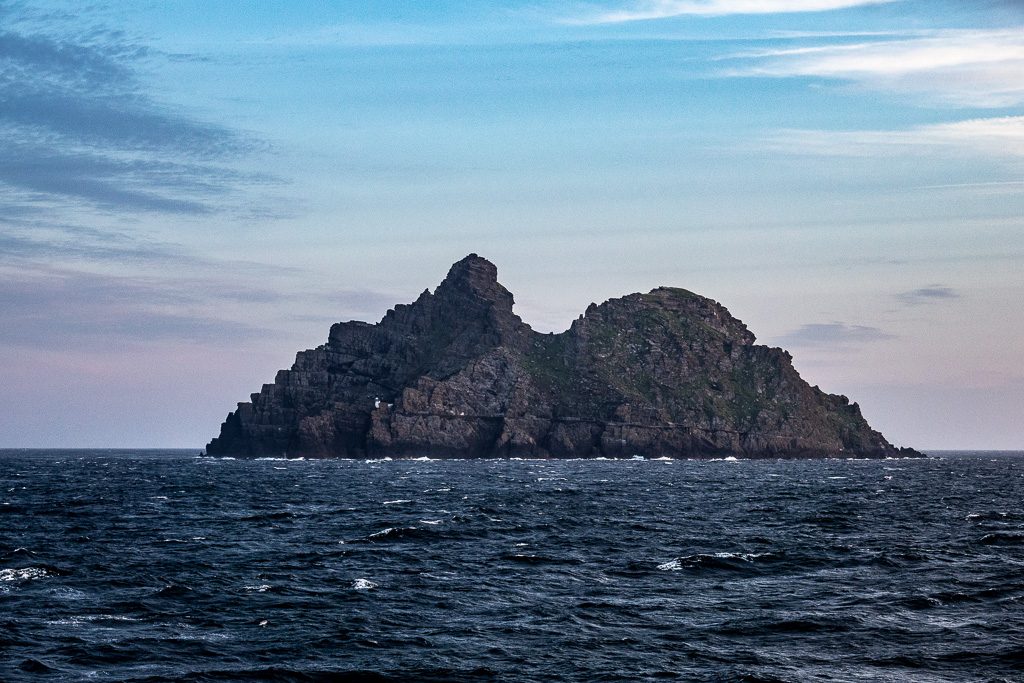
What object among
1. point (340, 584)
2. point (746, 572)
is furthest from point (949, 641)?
point (340, 584)

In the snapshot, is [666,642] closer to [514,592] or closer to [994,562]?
[514,592]

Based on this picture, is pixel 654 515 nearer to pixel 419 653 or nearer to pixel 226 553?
pixel 226 553

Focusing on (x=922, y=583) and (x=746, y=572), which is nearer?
(x=922, y=583)

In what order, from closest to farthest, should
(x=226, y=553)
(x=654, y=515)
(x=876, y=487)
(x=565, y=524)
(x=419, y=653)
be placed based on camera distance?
1. (x=419, y=653)
2. (x=226, y=553)
3. (x=565, y=524)
4. (x=654, y=515)
5. (x=876, y=487)

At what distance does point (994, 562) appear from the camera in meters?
50.5

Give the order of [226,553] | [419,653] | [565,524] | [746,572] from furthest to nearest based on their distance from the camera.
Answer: [565,524], [226,553], [746,572], [419,653]

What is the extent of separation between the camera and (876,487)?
12112 cm

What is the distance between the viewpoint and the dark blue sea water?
31.0 metres

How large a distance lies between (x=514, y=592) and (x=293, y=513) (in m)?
40.7

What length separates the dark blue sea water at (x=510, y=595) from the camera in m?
31.0

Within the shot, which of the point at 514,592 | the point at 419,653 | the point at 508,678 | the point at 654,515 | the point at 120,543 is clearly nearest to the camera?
the point at 508,678

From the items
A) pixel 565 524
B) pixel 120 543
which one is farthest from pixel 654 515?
pixel 120 543

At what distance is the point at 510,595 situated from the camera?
4253 cm

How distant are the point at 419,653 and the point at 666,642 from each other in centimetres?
867
